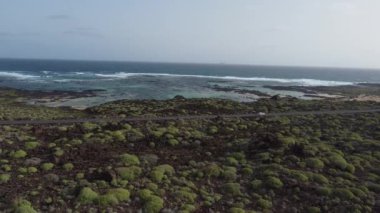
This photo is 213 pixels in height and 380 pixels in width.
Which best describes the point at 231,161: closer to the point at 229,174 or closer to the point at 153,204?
the point at 229,174

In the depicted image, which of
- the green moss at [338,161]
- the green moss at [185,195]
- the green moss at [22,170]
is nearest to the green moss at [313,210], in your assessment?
the green moss at [185,195]

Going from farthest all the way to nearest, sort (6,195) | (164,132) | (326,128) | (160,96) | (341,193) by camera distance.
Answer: (160,96)
(326,128)
(164,132)
(341,193)
(6,195)

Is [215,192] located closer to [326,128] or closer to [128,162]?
[128,162]

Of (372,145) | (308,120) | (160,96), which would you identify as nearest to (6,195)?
(372,145)

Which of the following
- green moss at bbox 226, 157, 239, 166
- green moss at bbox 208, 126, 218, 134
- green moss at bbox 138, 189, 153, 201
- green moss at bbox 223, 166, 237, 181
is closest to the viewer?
green moss at bbox 138, 189, 153, 201

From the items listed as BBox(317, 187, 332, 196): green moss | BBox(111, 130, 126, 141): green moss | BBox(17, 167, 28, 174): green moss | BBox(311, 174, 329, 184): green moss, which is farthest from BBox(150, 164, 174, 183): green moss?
BBox(311, 174, 329, 184): green moss

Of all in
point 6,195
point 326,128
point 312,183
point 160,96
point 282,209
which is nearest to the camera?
point 6,195

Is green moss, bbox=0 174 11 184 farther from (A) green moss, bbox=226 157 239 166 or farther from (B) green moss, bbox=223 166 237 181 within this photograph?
(A) green moss, bbox=226 157 239 166

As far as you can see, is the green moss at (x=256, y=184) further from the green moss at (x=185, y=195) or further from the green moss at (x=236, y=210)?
the green moss at (x=185, y=195)
